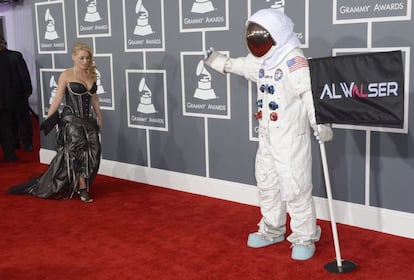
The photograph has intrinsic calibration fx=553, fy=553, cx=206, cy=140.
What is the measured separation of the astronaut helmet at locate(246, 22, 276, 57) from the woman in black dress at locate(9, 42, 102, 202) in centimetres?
189

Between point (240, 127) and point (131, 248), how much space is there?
1464mm

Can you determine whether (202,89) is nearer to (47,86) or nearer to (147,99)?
(147,99)

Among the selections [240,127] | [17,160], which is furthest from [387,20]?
[17,160]

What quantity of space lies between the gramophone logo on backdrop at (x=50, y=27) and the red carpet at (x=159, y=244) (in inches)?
79.3

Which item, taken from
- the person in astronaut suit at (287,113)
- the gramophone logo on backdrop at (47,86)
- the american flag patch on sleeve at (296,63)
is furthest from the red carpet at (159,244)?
the gramophone logo on backdrop at (47,86)

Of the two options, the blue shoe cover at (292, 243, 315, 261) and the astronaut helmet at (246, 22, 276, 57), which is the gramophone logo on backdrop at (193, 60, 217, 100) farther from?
the blue shoe cover at (292, 243, 315, 261)

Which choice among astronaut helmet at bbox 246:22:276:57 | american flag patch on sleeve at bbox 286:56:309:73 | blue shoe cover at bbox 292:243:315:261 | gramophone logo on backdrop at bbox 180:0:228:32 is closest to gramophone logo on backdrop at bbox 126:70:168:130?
gramophone logo on backdrop at bbox 180:0:228:32

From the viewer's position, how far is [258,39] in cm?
337

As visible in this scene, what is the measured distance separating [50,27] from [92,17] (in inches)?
31.6

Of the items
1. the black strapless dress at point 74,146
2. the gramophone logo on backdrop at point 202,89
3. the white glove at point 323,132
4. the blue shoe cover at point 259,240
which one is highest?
the gramophone logo on backdrop at point 202,89

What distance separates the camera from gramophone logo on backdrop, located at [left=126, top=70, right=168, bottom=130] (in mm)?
5238

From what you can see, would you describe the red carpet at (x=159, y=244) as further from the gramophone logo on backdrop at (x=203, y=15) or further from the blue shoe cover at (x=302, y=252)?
the gramophone logo on backdrop at (x=203, y=15)

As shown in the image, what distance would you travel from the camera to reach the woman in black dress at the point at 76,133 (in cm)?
482

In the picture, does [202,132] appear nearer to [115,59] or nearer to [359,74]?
[115,59]
